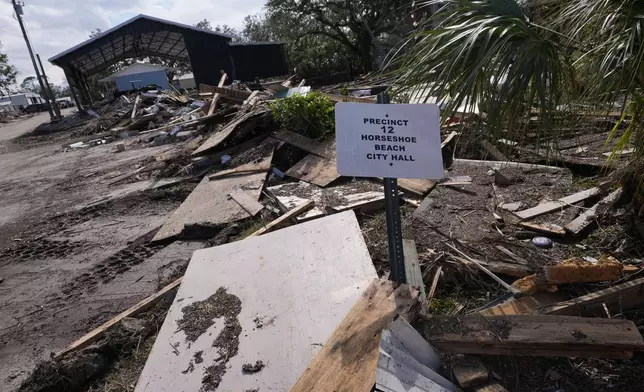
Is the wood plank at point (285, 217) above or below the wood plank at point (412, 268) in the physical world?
above

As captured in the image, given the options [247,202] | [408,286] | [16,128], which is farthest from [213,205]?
[16,128]

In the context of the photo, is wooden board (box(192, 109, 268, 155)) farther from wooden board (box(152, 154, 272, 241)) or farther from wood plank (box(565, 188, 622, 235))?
wood plank (box(565, 188, 622, 235))

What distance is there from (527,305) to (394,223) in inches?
42.7

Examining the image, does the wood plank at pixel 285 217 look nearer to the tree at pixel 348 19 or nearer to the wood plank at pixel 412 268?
the wood plank at pixel 412 268

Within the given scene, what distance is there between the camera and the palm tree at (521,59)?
195cm

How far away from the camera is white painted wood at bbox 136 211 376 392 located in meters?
2.14

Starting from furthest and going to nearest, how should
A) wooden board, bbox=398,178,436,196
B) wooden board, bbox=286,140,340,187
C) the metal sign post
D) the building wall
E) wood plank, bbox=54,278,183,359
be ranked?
1. the building wall
2. wooden board, bbox=286,140,340,187
3. wooden board, bbox=398,178,436,196
4. wood plank, bbox=54,278,183,359
5. the metal sign post

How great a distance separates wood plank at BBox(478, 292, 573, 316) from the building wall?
43.0 m

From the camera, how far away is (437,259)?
3.08 m

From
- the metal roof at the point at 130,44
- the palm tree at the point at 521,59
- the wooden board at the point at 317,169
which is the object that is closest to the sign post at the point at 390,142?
the palm tree at the point at 521,59

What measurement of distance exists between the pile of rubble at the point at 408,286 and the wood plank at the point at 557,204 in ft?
0.06

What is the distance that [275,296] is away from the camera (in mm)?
2668

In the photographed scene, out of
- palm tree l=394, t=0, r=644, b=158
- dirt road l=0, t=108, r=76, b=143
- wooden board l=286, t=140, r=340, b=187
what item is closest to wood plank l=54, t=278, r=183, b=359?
wooden board l=286, t=140, r=340, b=187

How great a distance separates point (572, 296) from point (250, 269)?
2.26 m
